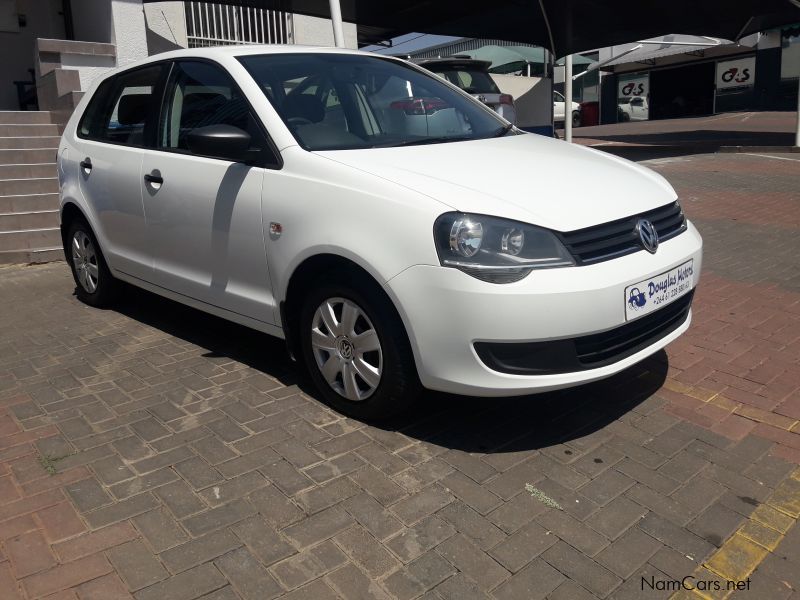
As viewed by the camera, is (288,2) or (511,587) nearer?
(511,587)

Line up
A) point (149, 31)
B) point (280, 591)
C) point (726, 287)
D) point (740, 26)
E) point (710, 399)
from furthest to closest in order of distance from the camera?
point (740, 26)
point (149, 31)
point (726, 287)
point (710, 399)
point (280, 591)

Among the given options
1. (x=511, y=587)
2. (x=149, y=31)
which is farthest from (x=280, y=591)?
(x=149, y=31)

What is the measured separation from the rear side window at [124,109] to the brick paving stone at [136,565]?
8.95 ft

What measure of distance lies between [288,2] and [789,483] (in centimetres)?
1147

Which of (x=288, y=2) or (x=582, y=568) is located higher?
(x=288, y=2)

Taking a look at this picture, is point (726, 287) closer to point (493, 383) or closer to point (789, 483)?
point (789, 483)

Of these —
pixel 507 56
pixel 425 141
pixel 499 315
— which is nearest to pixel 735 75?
pixel 507 56

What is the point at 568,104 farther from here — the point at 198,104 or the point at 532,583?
the point at 532,583

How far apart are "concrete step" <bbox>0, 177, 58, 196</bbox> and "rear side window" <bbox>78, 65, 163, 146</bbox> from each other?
3041 mm

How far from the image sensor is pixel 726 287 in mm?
5551

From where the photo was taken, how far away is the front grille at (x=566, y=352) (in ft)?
9.75

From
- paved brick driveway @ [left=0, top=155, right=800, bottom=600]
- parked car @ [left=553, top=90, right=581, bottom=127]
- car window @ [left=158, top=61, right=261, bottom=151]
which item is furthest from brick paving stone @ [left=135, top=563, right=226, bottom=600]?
parked car @ [left=553, top=90, right=581, bottom=127]

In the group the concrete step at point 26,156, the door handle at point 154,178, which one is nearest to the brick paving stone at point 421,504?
the door handle at point 154,178

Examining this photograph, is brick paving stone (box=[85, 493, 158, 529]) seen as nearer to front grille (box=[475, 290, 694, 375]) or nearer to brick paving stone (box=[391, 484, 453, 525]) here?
brick paving stone (box=[391, 484, 453, 525])
